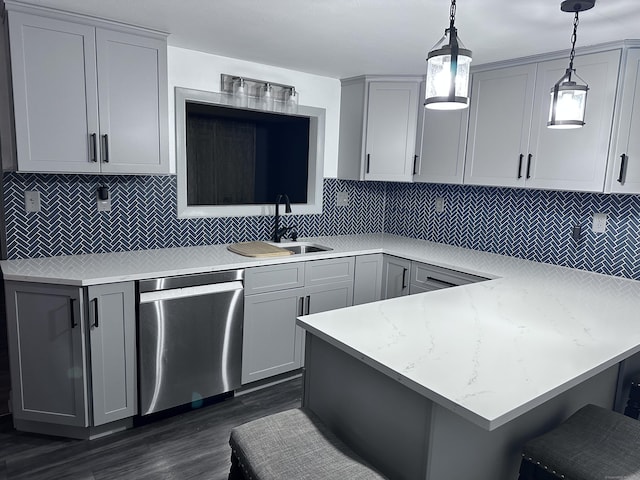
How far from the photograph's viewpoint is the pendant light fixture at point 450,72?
1299 millimetres

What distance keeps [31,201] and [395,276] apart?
242cm

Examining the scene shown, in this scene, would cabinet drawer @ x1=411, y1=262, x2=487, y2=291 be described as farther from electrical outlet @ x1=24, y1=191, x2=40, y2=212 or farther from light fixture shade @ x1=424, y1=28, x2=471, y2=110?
electrical outlet @ x1=24, y1=191, x2=40, y2=212

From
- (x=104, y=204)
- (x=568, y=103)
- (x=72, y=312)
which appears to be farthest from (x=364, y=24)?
(x=72, y=312)

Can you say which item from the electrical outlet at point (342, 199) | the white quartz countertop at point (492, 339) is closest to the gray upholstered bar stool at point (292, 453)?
the white quartz countertop at point (492, 339)

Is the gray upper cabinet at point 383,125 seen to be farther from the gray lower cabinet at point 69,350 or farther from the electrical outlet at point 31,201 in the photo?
the electrical outlet at point 31,201

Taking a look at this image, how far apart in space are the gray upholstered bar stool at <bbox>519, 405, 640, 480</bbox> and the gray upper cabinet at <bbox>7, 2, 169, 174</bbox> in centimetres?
235

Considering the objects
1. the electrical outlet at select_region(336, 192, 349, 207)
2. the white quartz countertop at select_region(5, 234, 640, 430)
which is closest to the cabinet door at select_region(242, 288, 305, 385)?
the white quartz countertop at select_region(5, 234, 640, 430)

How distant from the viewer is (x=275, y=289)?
2865 mm

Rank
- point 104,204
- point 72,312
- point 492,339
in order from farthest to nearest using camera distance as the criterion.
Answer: point 104,204
point 72,312
point 492,339

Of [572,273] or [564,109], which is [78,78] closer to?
[564,109]

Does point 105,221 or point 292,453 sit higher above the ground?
point 105,221

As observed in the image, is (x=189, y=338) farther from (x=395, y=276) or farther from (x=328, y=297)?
(x=395, y=276)

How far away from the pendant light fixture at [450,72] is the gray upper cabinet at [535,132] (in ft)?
5.25

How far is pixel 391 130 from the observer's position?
137 inches
